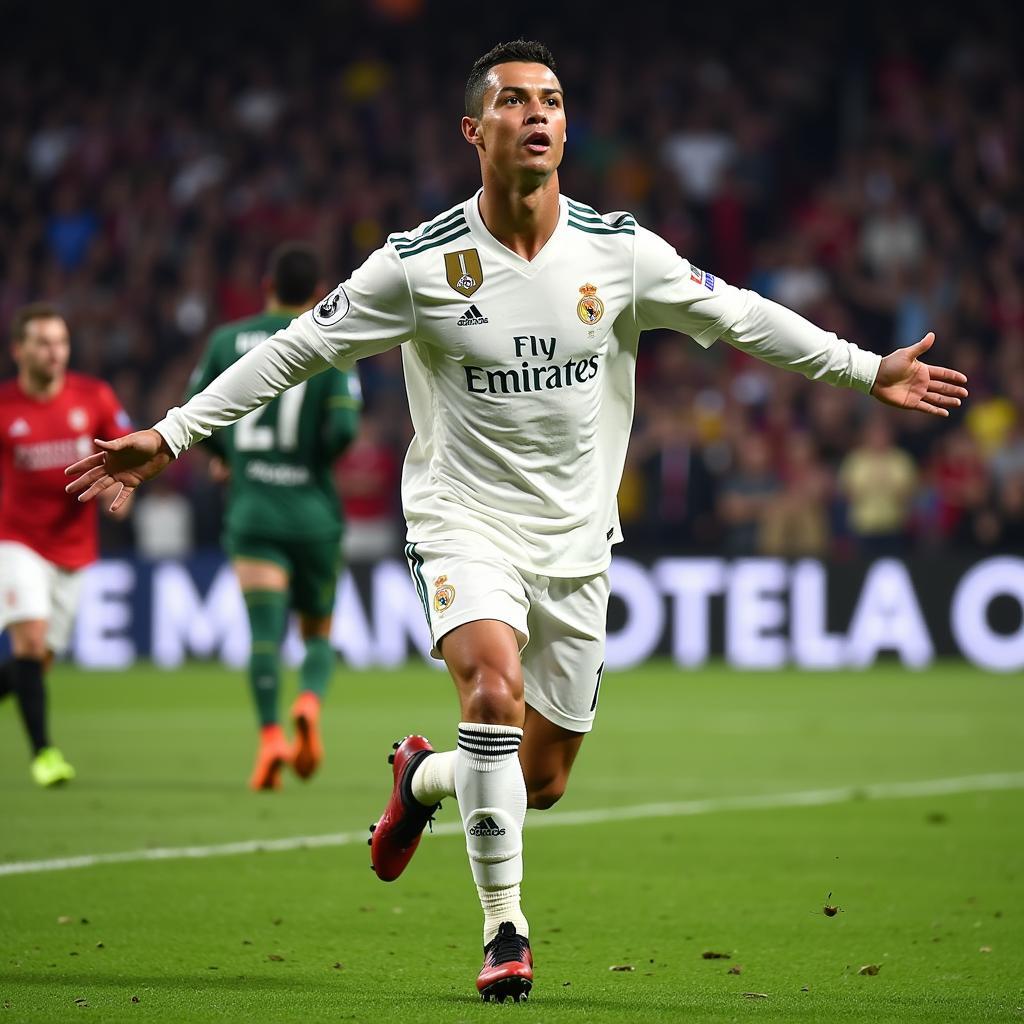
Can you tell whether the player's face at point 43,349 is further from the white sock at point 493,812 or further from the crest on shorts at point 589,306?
the white sock at point 493,812

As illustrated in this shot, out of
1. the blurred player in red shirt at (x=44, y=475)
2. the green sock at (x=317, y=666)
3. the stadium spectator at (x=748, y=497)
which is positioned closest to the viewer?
the green sock at (x=317, y=666)

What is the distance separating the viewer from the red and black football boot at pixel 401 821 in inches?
221

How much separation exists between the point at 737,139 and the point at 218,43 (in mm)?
7514

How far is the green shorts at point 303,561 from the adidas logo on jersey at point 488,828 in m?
4.91

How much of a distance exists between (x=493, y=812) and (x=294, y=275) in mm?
5124

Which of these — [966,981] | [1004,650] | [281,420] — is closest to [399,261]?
[966,981]

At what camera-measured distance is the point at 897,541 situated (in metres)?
17.7

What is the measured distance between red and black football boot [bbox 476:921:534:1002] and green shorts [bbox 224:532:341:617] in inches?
200

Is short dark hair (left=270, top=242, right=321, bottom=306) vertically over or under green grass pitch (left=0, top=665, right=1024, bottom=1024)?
over

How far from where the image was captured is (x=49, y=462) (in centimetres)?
998

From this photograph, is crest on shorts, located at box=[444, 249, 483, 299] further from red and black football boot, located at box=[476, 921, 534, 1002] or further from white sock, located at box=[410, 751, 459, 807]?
red and black football boot, located at box=[476, 921, 534, 1002]

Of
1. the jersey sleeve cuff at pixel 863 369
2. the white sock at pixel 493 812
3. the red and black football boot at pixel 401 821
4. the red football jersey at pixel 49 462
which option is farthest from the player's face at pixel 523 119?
the red football jersey at pixel 49 462

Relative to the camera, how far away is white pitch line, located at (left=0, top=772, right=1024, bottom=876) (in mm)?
7414

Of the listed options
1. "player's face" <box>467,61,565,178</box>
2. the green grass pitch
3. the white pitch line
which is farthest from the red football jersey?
"player's face" <box>467,61,565,178</box>
